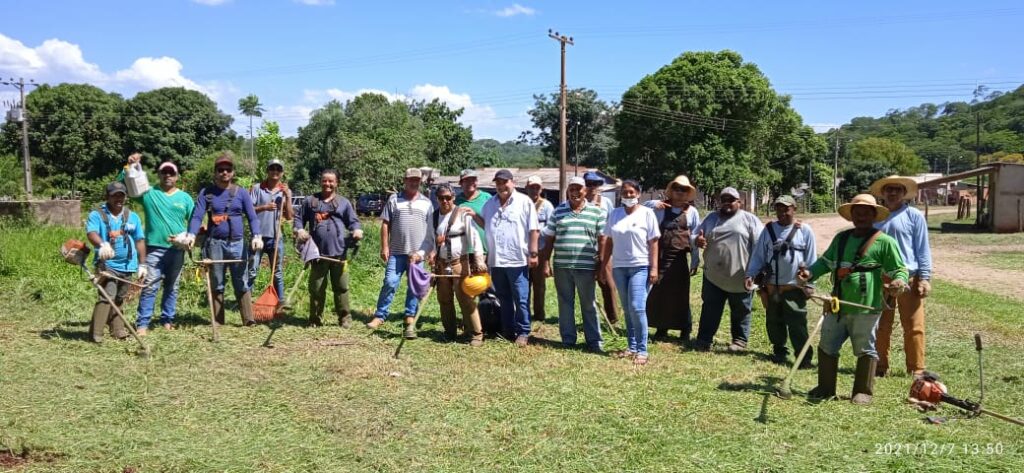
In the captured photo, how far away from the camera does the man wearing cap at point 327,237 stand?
834 centimetres

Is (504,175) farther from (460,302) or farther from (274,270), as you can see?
(274,270)

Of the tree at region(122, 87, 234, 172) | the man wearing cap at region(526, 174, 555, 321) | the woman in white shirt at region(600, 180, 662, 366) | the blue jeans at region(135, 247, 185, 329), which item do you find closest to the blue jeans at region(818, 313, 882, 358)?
the woman in white shirt at region(600, 180, 662, 366)

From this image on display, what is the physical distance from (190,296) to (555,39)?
2150 cm

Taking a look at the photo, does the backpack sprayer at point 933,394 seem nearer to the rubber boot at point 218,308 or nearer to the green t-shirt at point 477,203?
the green t-shirt at point 477,203

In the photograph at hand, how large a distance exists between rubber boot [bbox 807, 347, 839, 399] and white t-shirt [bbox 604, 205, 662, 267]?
72.1 inches

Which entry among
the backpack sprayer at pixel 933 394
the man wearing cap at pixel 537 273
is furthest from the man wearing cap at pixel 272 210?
the backpack sprayer at pixel 933 394

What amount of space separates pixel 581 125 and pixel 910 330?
5339cm

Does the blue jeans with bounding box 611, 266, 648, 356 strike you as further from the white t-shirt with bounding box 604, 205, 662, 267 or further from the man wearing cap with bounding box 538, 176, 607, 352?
the man wearing cap with bounding box 538, 176, 607, 352

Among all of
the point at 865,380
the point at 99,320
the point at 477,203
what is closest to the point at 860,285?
the point at 865,380

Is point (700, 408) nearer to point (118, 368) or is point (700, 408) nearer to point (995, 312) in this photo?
point (118, 368)

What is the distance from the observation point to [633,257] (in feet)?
23.3

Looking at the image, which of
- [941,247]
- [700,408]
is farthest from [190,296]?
[941,247]

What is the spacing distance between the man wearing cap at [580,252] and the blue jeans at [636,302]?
38cm

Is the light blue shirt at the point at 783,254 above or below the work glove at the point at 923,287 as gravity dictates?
above
